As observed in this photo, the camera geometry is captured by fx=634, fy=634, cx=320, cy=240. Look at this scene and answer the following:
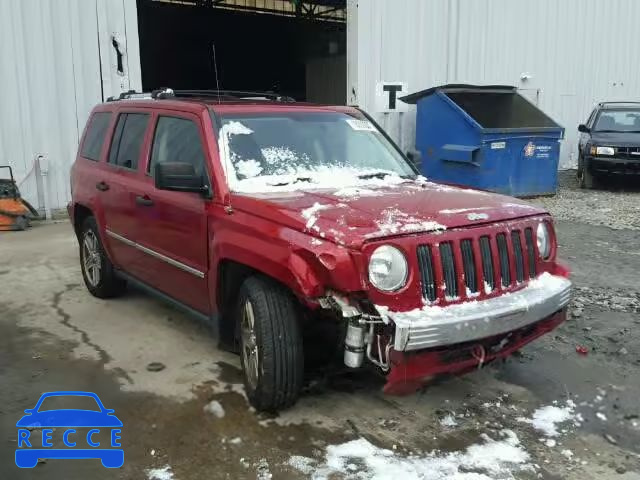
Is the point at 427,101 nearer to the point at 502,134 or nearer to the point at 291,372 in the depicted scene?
the point at 502,134

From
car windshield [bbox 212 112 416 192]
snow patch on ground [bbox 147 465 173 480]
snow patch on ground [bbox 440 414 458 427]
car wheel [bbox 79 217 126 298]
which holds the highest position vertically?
car windshield [bbox 212 112 416 192]

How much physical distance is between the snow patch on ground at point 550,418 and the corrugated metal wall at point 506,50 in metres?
9.22

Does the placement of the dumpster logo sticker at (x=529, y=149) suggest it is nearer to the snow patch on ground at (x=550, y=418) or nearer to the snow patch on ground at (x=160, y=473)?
the snow patch on ground at (x=550, y=418)

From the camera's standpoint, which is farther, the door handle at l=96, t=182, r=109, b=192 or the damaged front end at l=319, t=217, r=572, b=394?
the door handle at l=96, t=182, r=109, b=192

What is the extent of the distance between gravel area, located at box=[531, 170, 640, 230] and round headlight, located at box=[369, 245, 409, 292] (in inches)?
278

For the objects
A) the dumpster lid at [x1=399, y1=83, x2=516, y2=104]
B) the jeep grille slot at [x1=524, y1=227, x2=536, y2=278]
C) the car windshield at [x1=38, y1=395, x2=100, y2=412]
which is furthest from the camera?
the dumpster lid at [x1=399, y1=83, x2=516, y2=104]

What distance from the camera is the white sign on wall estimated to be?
12.5 m

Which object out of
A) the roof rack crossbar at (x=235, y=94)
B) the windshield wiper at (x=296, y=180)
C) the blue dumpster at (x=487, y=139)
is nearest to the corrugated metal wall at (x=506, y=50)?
the blue dumpster at (x=487, y=139)

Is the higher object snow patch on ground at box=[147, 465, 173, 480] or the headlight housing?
the headlight housing

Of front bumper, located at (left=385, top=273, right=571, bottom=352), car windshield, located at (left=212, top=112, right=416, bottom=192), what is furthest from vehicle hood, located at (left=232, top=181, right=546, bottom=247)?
front bumper, located at (left=385, top=273, right=571, bottom=352)

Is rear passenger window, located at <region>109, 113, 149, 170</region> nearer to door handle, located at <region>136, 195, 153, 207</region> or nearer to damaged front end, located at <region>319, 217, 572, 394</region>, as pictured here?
door handle, located at <region>136, 195, 153, 207</region>

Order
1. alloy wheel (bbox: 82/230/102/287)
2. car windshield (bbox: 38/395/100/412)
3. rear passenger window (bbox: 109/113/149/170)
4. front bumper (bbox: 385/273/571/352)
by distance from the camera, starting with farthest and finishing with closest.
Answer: alloy wheel (bbox: 82/230/102/287), rear passenger window (bbox: 109/113/149/170), car windshield (bbox: 38/395/100/412), front bumper (bbox: 385/273/571/352)

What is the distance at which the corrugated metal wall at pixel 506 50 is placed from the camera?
12273mm

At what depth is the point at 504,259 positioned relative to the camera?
11.5 ft
